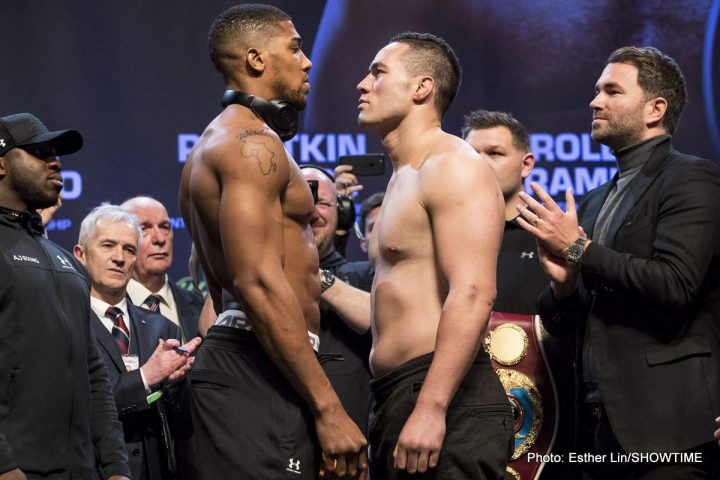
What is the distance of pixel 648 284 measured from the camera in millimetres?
2953

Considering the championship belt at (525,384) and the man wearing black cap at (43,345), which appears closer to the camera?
the man wearing black cap at (43,345)

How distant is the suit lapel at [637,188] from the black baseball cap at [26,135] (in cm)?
184

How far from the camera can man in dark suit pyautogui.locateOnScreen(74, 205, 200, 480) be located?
366 centimetres

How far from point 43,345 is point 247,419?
75 centimetres

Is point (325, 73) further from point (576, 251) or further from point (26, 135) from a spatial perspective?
point (576, 251)

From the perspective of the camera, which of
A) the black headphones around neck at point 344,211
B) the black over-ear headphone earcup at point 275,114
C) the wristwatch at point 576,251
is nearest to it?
the black over-ear headphone earcup at point 275,114

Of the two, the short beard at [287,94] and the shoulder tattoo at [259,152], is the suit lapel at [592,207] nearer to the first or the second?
the short beard at [287,94]

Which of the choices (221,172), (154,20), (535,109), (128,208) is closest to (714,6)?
(535,109)

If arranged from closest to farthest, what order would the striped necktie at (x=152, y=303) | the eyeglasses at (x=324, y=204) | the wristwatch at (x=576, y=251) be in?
the wristwatch at (x=576, y=251)
the eyeglasses at (x=324, y=204)
the striped necktie at (x=152, y=303)

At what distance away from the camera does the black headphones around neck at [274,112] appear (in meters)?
2.77

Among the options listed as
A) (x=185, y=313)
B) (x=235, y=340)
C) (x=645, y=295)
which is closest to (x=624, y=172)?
(x=645, y=295)

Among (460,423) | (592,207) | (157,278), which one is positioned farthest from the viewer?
(157,278)

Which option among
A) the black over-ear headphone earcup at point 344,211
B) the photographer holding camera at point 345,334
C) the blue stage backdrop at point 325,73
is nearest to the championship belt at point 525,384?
the photographer holding camera at point 345,334

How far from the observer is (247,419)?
2.61 metres
